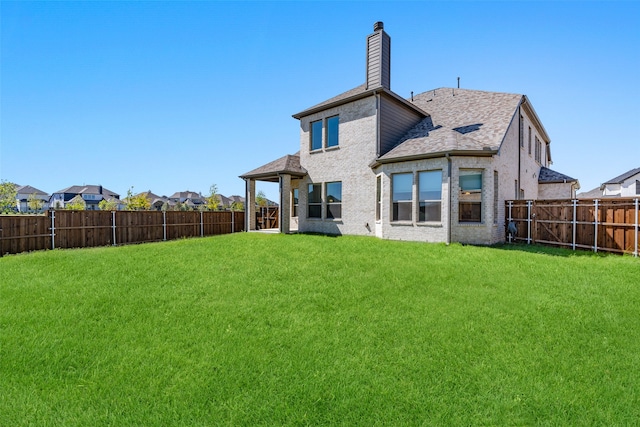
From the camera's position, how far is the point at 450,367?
4.05 m

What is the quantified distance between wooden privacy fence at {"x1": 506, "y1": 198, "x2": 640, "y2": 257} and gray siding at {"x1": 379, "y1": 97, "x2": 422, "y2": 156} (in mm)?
5941

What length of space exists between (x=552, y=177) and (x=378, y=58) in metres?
14.8

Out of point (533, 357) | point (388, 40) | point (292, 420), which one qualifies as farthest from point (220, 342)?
point (388, 40)

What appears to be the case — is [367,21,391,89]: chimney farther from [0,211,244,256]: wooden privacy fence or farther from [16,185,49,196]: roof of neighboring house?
[16,185,49,196]: roof of neighboring house

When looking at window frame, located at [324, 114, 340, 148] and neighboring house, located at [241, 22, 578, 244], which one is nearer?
neighboring house, located at [241, 22, 578, 244]

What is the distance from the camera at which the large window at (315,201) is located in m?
16.6

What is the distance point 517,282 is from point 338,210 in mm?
9473

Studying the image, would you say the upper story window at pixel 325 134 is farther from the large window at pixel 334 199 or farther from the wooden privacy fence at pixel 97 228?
the wooden privacy fence at pixel 97 228

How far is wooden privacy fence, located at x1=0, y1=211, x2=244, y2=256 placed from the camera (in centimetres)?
1295

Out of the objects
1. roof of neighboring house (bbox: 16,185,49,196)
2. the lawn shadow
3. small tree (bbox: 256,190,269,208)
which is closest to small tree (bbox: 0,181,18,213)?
small tree (bbox: 256,190,269,208)

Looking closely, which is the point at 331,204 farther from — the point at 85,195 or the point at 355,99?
the point at 85,195

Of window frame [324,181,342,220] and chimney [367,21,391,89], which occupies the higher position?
chimney [367,21,391,89]

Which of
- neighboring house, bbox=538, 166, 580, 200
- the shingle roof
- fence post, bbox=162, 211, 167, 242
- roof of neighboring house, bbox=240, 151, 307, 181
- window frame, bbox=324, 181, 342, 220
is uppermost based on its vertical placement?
the shingle roof

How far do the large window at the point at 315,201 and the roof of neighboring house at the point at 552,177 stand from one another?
49.2 feet
